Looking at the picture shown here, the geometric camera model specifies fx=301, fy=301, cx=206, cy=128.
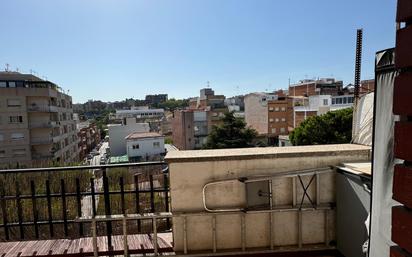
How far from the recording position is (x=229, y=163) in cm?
326

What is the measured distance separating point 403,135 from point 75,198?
176 inches

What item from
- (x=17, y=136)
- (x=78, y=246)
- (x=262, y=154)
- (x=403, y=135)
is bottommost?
(x=17, y=136)

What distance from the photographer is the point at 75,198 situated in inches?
176

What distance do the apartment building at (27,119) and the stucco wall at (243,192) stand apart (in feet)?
115

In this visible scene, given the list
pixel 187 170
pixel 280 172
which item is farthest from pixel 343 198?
pixel 187 170

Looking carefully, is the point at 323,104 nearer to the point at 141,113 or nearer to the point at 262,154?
the point at 262,154

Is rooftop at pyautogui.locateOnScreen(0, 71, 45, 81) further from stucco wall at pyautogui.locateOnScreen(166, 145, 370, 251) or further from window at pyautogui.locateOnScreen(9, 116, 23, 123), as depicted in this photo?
stucco wall at pyautogui.locateOnScreen(166, 145, 370, 251)

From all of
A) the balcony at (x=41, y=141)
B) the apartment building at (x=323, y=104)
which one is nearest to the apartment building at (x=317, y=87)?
the apartment building at (x=323, y=104)

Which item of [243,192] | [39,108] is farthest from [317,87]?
[243,192]

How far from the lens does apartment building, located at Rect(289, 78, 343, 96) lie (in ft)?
189

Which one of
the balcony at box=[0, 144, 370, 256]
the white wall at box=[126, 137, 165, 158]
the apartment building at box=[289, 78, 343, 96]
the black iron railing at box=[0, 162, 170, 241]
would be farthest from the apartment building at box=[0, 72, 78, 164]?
the apartment building at box=[289, 78, 343, 96]

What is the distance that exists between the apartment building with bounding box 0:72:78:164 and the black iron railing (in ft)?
108

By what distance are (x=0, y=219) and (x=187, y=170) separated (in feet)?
9.94

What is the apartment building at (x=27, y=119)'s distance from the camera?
115 feet
